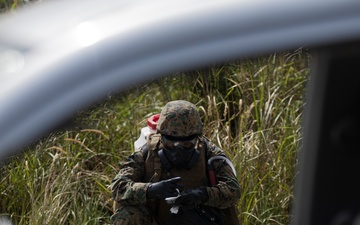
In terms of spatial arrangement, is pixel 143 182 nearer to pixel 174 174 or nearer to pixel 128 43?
pixel 174 174

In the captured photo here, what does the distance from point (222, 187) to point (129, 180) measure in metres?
0.49

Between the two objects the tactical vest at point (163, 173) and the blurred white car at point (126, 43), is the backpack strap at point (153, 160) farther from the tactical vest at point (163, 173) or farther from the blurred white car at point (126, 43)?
the blurred white car at point (126, 43)

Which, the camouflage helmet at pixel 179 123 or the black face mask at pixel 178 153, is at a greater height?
the camouflage helmet at pixel 179 123

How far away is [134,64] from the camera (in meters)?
1.80

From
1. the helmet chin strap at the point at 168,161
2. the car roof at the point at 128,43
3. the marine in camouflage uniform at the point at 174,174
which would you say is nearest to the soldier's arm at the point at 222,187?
the marine in camouflage uniform at the point at 174,174

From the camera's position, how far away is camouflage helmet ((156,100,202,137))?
18.6ft

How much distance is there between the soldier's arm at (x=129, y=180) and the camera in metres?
5.69

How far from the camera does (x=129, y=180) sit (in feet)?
18.8

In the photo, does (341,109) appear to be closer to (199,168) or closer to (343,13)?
(343,13)

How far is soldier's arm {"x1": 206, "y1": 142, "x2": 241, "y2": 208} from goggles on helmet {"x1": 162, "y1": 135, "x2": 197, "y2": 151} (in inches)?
7.2

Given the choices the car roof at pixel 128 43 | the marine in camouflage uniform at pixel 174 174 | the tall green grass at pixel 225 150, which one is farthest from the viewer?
the tall green grass at pixel 225 150

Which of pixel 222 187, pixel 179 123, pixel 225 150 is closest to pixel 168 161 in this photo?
pixel 179 123

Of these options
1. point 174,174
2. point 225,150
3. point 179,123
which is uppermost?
point 179,123

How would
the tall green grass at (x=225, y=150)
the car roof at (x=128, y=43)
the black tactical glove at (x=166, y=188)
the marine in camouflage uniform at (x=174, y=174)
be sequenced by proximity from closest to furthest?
the car roof at (x=128, y=43) < the black tactical glove at (x=166, y=188) < the marine in camouflage uniform at (x=174, y=174) < the tall green grass at (x=225, y=150)
